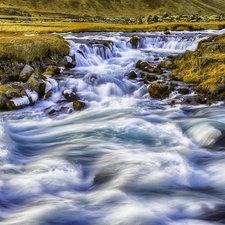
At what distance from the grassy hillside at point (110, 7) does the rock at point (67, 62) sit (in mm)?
52706

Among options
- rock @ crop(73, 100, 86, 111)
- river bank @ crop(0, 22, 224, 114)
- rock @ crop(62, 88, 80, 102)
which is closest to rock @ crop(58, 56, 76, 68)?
river bank @ crop(0, 22, 224, 114)

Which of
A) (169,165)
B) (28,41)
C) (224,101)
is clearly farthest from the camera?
(28,41)

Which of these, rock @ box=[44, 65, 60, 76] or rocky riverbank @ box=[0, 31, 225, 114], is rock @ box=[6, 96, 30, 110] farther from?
rock @ box=[44, 65, 60, 76]

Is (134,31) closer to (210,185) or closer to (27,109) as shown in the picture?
(27,109)

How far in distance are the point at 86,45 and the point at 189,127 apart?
12.4 metres

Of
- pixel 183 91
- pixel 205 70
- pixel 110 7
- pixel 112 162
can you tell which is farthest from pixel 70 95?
pixel 110 7

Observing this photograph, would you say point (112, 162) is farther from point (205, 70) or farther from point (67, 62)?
point (67, 62)

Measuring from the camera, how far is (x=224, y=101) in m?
13.3

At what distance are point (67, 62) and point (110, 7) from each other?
2705 inches

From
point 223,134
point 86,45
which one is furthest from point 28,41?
point 223,134

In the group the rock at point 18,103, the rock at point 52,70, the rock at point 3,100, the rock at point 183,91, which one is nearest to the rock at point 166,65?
the rock at point 183,91

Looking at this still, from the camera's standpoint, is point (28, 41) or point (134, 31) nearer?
point (28, 41)

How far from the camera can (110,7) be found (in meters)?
83.8

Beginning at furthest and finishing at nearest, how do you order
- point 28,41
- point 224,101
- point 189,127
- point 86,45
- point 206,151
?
point 86,45 < point 28,41 < point 224,101 < point 189,127 < point 206,151
